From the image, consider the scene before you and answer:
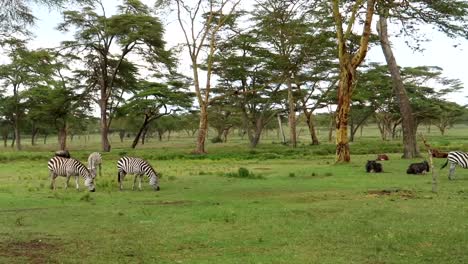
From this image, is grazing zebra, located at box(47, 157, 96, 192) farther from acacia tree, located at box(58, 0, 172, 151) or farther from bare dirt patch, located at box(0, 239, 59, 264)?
acacia tree, located at box(58, 0, 172, 151)

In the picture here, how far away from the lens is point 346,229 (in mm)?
10266

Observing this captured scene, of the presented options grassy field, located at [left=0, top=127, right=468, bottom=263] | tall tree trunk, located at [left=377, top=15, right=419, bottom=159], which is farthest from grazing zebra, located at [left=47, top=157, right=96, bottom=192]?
tall tree trunk, located at [left=377, top=15, right=419, bottom=159]

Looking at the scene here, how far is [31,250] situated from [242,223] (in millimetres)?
4336

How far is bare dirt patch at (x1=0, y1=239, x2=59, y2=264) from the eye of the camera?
827 cm

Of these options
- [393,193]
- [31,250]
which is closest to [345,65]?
[393,193]

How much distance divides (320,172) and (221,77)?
33359 millimetres

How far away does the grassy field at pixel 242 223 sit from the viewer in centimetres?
847

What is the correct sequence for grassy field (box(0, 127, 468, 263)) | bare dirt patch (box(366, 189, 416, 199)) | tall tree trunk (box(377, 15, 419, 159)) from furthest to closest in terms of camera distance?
tall tree trunk (box(377, 15, 419, 159)), bare dirt patch (box(366, 189, 416, 199)), grassy field (box(0, 127, 468, 263))

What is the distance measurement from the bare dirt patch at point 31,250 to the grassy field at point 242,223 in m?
0.02

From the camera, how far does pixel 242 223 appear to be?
1116 cm

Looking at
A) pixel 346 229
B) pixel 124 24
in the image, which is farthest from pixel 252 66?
pixel 346 229

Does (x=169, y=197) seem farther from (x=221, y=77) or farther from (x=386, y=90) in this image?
(x=386, y=90)

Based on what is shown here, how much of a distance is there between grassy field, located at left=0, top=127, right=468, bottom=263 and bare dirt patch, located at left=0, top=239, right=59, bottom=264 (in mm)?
16

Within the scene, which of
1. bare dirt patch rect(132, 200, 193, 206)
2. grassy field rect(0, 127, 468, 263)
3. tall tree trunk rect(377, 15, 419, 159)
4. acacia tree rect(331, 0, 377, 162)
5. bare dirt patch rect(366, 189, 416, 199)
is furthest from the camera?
tall tree trunk rect(377, 15, 419, 159)
